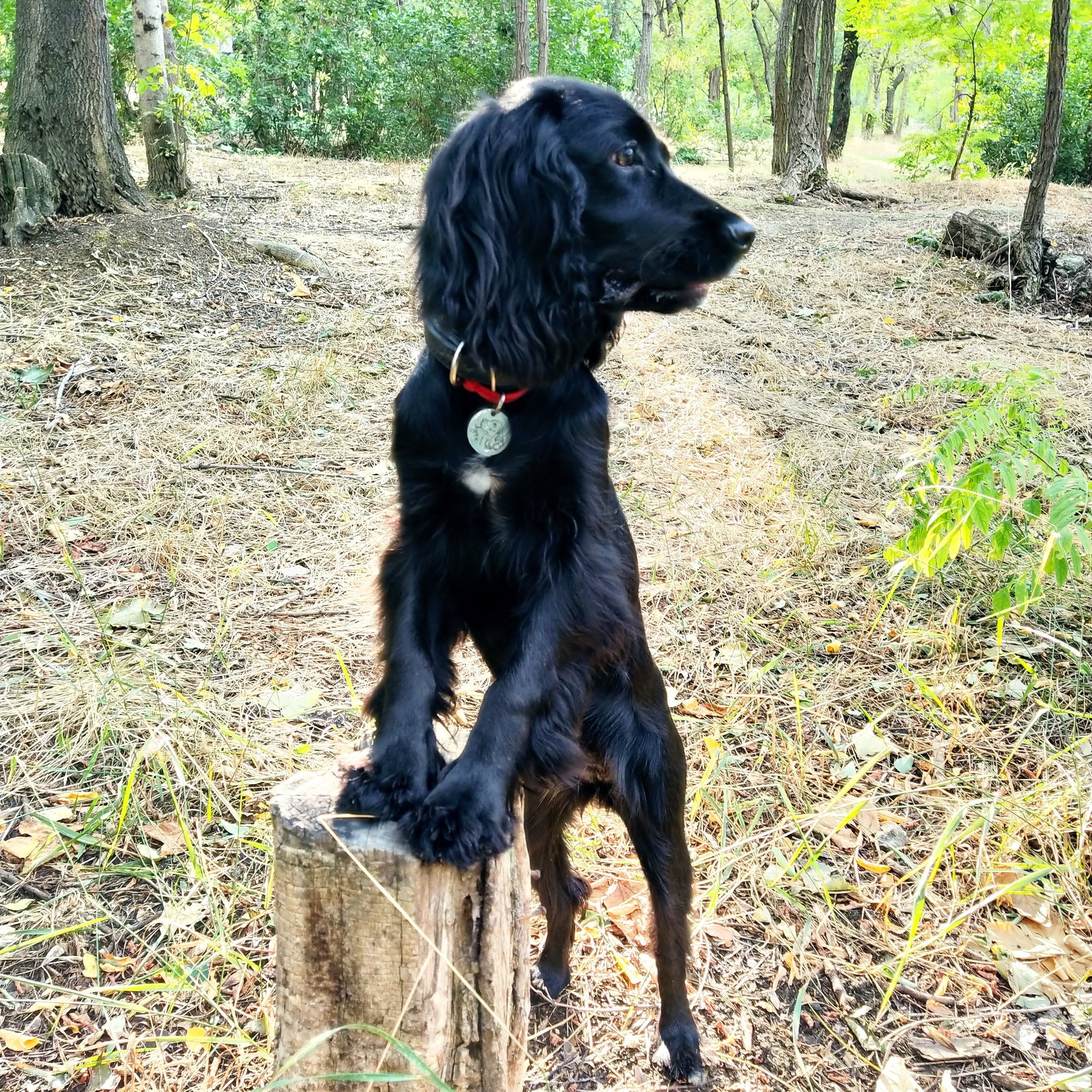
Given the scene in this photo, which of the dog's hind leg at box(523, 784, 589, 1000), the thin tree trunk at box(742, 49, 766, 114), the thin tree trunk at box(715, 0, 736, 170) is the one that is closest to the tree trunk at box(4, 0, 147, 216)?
the dog's hind leg at box(523, 784, 589, 1000)

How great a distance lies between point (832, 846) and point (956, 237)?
7.24 metres

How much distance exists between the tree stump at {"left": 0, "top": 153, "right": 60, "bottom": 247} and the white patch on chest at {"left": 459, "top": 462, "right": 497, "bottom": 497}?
17.6 feet

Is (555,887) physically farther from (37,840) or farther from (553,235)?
(553,235)

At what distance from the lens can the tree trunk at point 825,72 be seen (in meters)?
12.2

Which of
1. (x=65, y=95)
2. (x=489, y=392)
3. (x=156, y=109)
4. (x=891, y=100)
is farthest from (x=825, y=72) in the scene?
(x=891, y=100)

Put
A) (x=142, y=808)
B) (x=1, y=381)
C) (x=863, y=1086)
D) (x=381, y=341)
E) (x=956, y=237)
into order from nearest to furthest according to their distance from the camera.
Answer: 1. (x=863, y=1086)
2. (x=142, y=808)
3. (x=1, y=381)
4. (x=381, y=341)
5. (x=956, y=237)

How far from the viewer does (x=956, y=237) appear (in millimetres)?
8258

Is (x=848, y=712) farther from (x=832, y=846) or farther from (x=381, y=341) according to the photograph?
(x=381, y=341)

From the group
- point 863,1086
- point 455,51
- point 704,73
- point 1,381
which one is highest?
point 704,73

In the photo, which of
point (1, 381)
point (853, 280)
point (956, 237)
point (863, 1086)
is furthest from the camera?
point (956, 237)

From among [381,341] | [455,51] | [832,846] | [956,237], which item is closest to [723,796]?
[832,846]

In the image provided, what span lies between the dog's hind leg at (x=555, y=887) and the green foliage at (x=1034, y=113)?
16.4 m

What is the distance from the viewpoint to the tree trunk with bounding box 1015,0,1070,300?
6.27m

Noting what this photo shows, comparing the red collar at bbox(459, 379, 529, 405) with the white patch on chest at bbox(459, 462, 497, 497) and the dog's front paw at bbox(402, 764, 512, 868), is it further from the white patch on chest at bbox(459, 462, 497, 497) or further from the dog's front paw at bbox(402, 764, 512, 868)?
the dog's front paw at bbox(402, 764, 512, 868)
